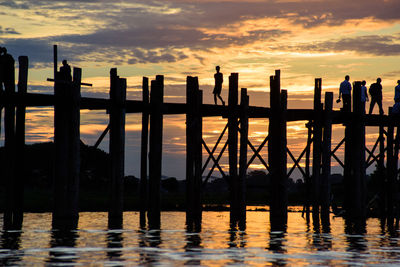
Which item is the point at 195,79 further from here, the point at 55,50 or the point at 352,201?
the point at 352,201

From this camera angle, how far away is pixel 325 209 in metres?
23.1

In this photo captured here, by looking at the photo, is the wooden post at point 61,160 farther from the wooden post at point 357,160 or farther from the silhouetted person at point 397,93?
the silhouetted person at point 397,93

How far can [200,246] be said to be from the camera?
15609 millimetres

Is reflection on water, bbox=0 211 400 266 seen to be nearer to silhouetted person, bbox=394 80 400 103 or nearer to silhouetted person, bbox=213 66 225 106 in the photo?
silhouetted person, bbox=213 66 225 106

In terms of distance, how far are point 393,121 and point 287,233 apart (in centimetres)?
827

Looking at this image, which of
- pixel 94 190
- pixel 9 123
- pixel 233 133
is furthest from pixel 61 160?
pixel 94 190

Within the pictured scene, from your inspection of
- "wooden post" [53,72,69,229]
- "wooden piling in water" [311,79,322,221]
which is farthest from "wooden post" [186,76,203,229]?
"wooden post" [53,72,69,229]

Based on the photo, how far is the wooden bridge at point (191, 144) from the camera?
60.1 feet

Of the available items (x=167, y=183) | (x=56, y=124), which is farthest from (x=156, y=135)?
(x=167, y=183)

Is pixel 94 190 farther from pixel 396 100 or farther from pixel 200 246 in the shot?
pixel 200 246

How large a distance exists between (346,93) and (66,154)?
410 inches

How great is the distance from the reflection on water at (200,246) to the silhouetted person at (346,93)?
15.8ft

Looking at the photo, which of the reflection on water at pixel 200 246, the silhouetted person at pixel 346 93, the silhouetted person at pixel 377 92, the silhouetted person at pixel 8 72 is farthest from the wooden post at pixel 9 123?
the silhouetted person at pixel 377 92

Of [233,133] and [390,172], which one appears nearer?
[233,133]
